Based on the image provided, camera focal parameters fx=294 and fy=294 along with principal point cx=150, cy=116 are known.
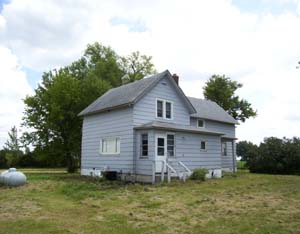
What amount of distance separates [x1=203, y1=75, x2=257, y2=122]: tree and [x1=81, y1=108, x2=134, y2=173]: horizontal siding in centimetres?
2562

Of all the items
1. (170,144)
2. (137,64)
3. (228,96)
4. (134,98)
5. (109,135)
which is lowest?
(170,144)

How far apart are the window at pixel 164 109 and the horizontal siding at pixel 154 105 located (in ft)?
0.91

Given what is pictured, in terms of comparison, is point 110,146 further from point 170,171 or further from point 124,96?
point 170,171

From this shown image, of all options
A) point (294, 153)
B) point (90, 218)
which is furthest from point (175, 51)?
point (90, 218)

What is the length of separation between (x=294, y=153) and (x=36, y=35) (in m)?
22.5

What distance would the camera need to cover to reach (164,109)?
19.6 meters

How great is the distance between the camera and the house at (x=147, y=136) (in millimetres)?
17220

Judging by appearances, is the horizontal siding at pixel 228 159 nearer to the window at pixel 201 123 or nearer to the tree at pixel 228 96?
the window at pixel 201 123

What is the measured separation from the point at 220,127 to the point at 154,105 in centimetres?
978

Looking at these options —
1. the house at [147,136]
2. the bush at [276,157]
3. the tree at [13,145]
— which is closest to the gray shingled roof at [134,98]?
the house at [147,136]

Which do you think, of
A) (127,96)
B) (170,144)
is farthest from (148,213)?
(127,96)

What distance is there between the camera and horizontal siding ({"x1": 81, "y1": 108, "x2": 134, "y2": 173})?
58.9 ft

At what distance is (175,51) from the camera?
22219 mm

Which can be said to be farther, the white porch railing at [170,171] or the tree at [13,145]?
the tree at [13,145]
